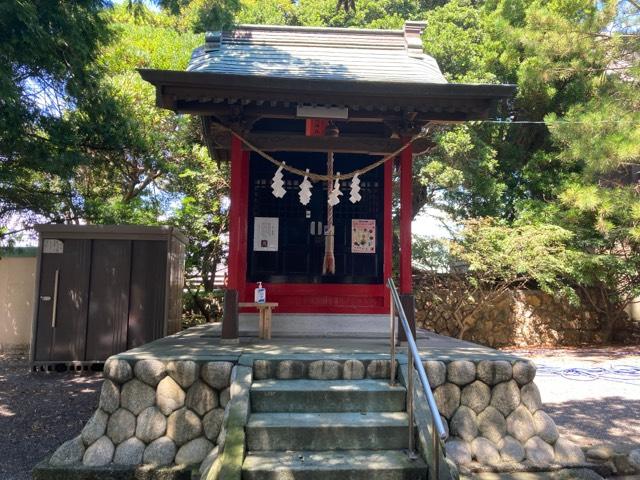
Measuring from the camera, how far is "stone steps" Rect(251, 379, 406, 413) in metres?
4.30

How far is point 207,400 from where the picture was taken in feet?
14.8

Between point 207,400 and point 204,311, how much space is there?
8.29 m

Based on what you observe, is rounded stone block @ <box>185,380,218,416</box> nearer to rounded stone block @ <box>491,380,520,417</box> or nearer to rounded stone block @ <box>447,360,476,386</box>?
rounded stone block @ <box>447,360,476,386</box>

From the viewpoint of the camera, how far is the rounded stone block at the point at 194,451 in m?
4.30

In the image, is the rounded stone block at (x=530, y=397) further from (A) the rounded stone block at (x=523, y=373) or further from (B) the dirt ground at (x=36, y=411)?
(B) the dirt ground at (x=36, y=411)

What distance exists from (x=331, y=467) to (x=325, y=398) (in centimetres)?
77

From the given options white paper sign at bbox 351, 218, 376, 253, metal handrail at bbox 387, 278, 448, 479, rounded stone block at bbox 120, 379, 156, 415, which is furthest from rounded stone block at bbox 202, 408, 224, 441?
white paper sign at bbox 351, 218, 376, 253

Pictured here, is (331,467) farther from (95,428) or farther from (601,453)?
(601,453)

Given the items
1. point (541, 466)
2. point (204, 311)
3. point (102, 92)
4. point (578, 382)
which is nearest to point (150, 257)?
point (102, 92)

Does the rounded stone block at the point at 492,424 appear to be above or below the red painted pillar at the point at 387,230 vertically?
below

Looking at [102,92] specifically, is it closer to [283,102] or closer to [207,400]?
[283,102]

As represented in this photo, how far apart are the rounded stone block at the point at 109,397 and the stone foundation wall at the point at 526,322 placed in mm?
10396

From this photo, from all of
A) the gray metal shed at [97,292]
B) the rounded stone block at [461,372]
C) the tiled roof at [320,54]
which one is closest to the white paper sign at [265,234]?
the gray metal shed at [97,292]

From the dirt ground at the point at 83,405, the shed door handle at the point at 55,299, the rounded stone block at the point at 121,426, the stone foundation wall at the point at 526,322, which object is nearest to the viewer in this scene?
the rounded stone block at the point at 121,426
